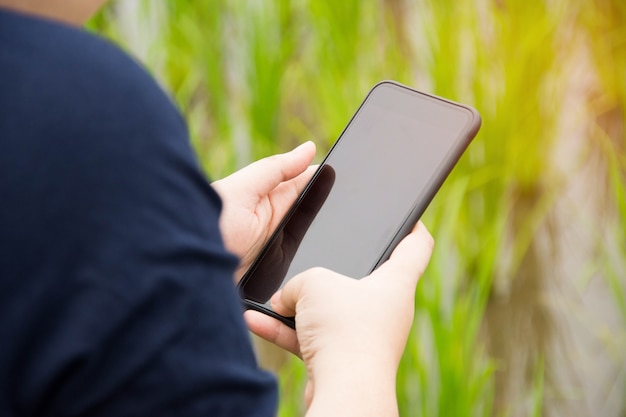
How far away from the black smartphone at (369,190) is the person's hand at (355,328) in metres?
0.05

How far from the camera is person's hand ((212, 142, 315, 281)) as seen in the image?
792mm

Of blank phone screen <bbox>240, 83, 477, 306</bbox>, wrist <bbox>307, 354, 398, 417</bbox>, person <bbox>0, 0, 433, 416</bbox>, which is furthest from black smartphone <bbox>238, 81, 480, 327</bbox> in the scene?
person <bbox>0, 0, 433, 416</bbox>

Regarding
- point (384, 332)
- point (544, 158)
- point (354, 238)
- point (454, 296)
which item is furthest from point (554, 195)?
point (384, 332)

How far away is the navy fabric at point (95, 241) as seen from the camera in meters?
0.32

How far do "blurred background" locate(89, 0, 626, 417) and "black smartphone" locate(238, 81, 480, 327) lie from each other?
0.37 metres

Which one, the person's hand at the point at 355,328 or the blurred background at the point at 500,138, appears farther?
the blurred background at the point at 500,138

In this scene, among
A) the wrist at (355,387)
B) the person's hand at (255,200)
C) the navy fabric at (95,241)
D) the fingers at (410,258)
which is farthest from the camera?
the person's hand at (255,200)

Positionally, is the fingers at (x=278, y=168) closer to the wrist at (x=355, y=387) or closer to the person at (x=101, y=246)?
the wrist at (x=355, y=387)

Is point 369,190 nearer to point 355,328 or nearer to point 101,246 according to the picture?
point 355,328

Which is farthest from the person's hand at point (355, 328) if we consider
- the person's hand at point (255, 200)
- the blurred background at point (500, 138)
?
the blurred background at point (500, 138)

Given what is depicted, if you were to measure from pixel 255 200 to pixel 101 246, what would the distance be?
503mm

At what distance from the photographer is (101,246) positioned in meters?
0.32

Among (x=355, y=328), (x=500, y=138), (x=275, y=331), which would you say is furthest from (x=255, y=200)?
(x=500, y=138)

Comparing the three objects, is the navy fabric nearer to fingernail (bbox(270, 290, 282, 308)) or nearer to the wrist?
the wrist
